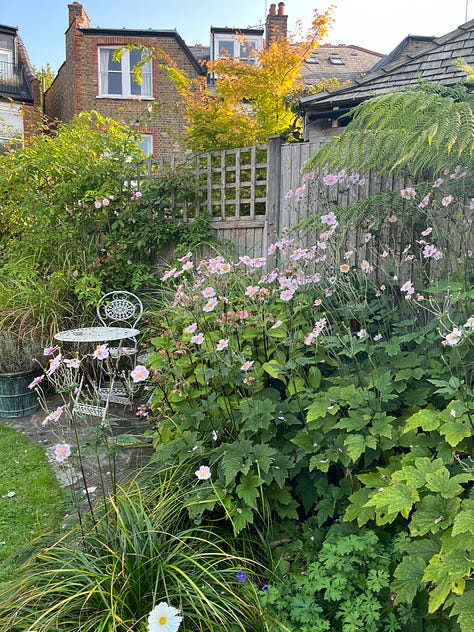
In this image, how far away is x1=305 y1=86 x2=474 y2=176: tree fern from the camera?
2.24 meters

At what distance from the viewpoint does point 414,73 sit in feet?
18.0

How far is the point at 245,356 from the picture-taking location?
7.83 ft

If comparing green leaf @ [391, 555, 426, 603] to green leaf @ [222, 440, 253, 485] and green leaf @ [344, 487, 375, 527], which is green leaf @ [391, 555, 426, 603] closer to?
green leaf @ [344, 487, 375, 527]

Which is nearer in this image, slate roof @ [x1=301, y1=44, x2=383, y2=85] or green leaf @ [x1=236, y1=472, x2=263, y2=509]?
green leaf @ [x1=236, y1=472, x2=263, y2=509]

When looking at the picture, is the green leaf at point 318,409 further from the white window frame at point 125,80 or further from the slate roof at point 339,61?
the slate roof at point 339,61

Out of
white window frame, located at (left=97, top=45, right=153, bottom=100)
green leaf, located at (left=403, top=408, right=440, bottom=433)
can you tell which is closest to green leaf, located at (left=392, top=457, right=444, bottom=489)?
green leaf, located at (left=403, top=408, right=440, bottom=433)

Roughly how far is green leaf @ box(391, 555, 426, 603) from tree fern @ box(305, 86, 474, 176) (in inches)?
64.8

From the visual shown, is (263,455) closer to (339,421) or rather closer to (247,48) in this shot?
(339,421)

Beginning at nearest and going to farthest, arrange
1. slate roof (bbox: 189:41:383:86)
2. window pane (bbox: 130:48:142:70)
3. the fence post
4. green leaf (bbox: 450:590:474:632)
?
green leaf (bbox: 450:590:474:632), the fence post, window pane (bbox: 130:48:142:70), slate roof (bbox: 189:41:383:86)

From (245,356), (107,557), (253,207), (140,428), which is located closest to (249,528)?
(107,557)

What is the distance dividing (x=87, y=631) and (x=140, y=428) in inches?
85.5

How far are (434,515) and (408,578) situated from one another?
200mm

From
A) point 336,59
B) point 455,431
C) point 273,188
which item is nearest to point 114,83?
point 336,59

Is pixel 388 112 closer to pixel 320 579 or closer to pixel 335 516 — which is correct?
pixel 335 516
